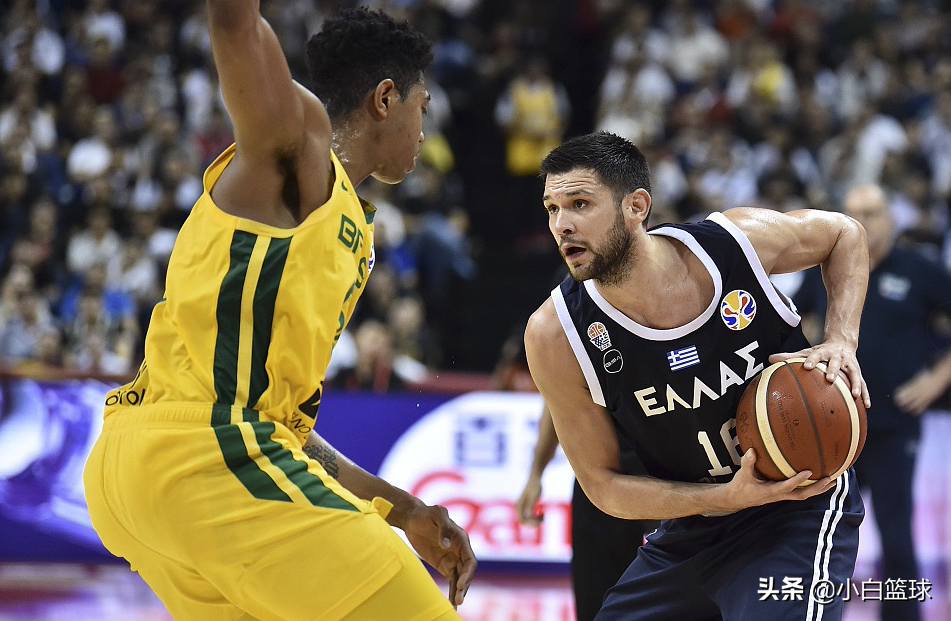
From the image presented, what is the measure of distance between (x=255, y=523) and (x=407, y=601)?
384 millimetres

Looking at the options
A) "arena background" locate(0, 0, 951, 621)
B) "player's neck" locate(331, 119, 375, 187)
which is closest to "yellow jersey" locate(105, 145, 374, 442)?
"player's neck" locate(331, 119, 375, 187)

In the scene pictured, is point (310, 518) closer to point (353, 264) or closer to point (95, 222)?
point (353, 264)

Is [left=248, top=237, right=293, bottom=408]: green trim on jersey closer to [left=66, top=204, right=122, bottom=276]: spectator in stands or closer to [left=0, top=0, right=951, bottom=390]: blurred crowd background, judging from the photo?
[left=0, top=0, right=951, bottom=390]: blurred crowd background

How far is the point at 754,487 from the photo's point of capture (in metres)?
3.31

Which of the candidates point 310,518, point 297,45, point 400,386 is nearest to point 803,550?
point 310,518

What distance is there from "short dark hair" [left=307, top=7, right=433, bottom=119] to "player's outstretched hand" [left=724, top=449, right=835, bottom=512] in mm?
1415

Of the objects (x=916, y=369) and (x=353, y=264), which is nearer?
(x=353, y=264)

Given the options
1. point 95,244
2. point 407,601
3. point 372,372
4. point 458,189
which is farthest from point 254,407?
point 458,189

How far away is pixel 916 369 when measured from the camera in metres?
6.54

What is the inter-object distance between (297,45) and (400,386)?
6312 mm

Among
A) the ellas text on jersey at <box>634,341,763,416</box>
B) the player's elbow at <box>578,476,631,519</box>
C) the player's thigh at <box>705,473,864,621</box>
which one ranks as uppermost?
the ellas text on jersey at <box>634,341,763,416</box>

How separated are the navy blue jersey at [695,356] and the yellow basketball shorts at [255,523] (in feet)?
3.81

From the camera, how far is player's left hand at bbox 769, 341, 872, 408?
341 centimetres

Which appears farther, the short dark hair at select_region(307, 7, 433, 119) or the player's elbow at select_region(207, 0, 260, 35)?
the short dark hair at select_region(307, 7, 433, 119)
